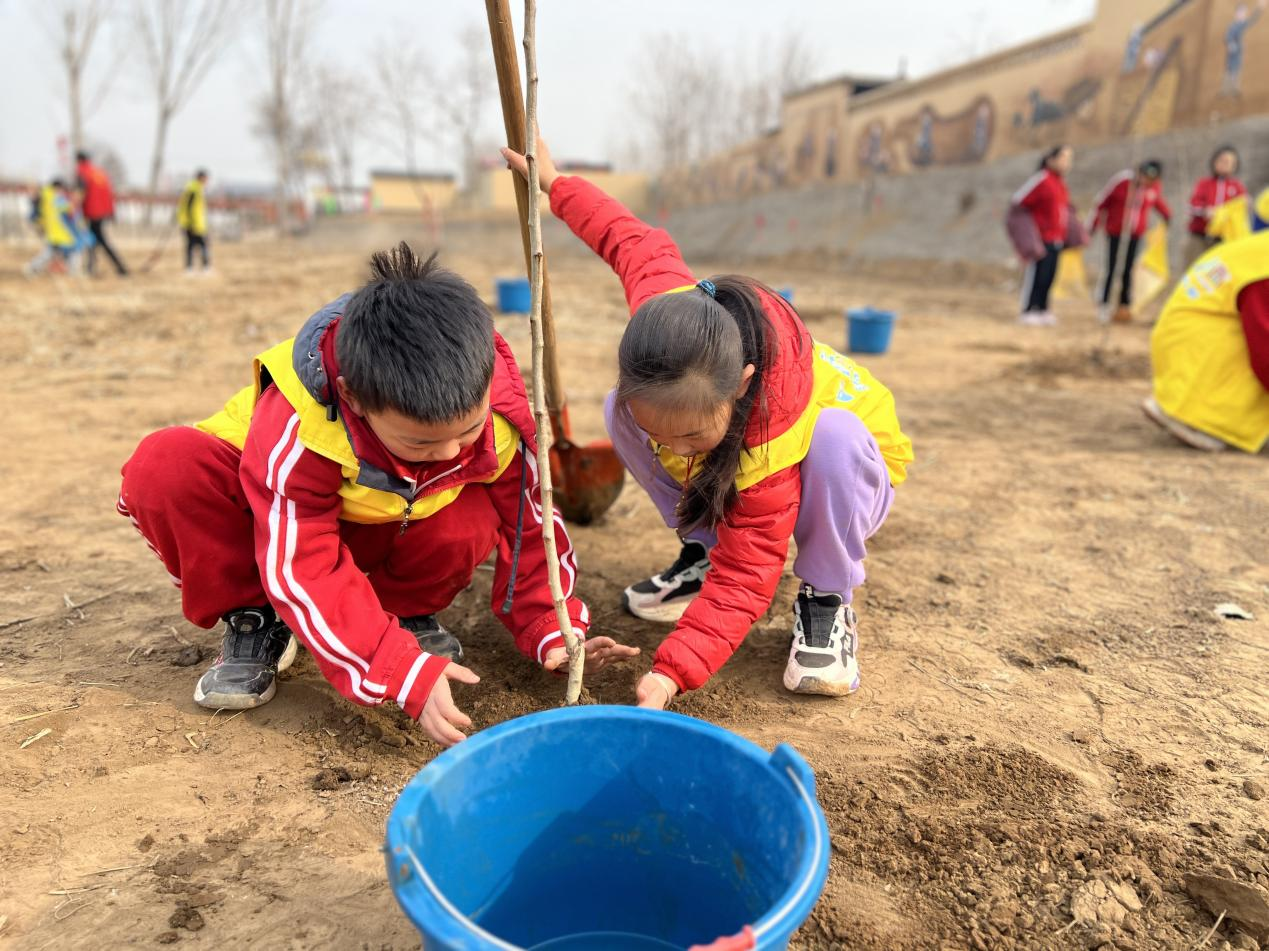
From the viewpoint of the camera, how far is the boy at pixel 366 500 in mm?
1476

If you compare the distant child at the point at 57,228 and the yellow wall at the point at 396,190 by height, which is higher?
the yellow wall at the point at 396,190

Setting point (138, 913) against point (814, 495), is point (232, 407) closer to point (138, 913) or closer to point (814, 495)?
point (138, 913)

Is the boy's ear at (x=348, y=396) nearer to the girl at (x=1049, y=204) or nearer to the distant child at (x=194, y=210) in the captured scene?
the girl at (x=1049, y=204)

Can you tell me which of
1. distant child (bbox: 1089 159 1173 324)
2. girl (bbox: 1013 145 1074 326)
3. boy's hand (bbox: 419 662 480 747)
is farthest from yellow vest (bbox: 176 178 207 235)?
boy's hand (bbox: 419 662 480 747)

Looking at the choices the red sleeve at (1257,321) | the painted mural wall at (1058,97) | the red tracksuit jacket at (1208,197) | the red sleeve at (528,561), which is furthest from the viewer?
the painted mural wall at (1058,97)

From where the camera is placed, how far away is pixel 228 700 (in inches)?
73.1

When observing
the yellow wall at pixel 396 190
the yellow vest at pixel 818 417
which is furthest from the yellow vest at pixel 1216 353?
the yellow wall at pixel 396 190

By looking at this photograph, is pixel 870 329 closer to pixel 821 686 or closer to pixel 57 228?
pixel 821 686

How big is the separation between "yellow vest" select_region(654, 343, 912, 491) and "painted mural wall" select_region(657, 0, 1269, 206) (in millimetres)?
6654

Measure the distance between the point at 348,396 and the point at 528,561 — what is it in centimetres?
62

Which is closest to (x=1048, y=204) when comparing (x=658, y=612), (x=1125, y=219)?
(x=1125, y=219)

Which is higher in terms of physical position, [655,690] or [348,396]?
[348,396]

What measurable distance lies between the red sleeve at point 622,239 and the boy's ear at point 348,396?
728mm

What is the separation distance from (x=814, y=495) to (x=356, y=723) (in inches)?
42.3
